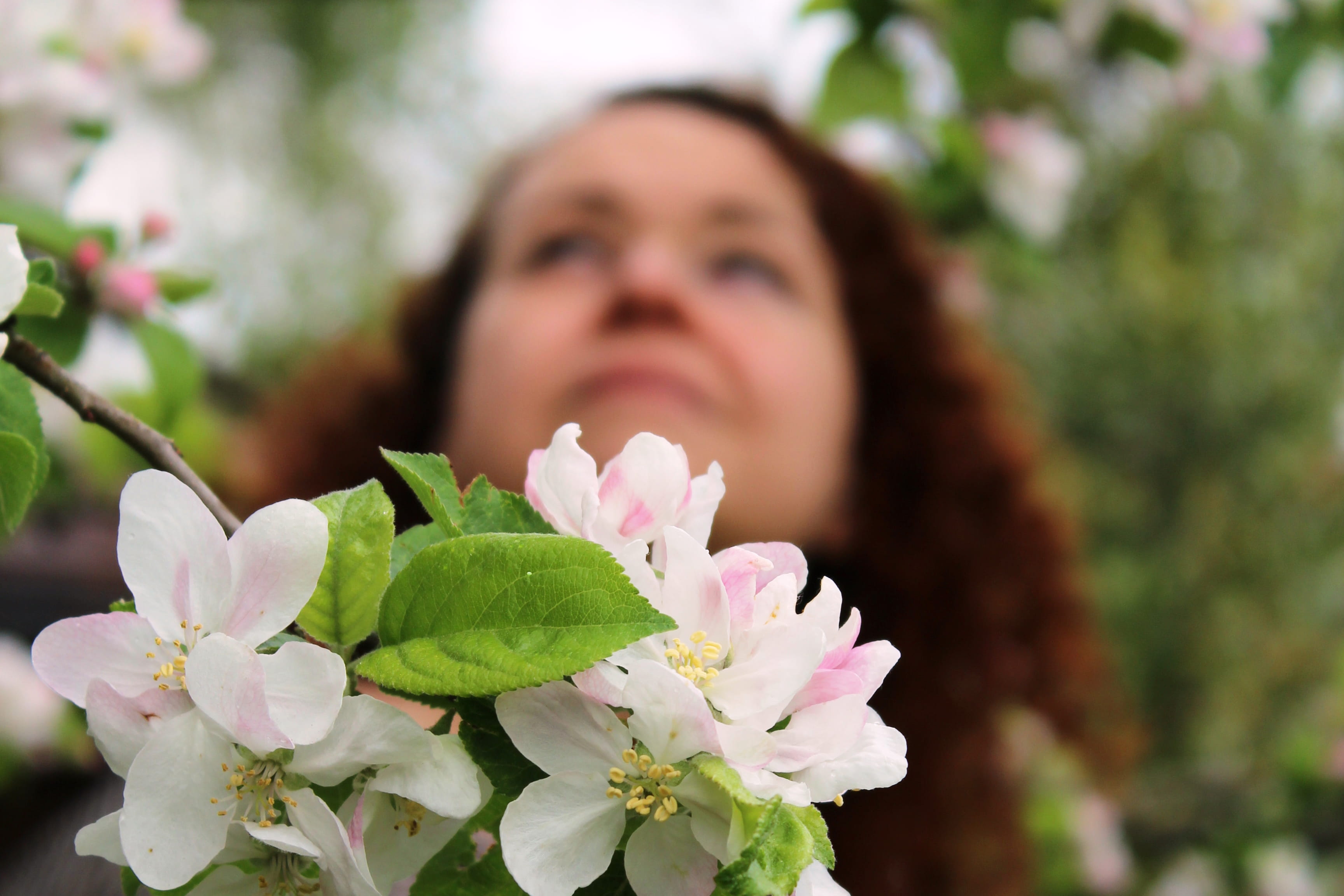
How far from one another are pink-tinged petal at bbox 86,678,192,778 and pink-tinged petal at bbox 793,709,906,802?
6.7 inches

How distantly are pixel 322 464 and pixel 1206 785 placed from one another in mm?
1876

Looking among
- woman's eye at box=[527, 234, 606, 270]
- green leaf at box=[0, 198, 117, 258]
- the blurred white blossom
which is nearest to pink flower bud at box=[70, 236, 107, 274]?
green leaf at box=[0, 198, 117, 258]

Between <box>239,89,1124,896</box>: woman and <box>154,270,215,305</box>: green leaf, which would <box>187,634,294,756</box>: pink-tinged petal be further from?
<box>239,89,1124,896</box>: woman

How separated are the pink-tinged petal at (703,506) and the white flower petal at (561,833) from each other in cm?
9

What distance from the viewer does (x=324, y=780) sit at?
0.29 m

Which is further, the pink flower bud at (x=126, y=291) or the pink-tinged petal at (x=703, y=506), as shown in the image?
the pink flower bud at (x=126, y=291)

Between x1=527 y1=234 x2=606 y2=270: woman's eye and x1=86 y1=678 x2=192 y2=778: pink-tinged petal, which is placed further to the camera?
x1=527 y1=234 x2=606 y2=270: woman's eye

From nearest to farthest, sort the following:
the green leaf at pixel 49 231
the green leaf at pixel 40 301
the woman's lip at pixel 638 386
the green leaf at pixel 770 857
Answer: the green leaf at pixel 770 857 → the green leaf at pixel 40 301 → the green leaf at pixel 49 231 → the woman's lip at pixel 638 386

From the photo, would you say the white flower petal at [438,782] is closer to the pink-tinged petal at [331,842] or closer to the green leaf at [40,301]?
the pink-tinged petal at [331,842]

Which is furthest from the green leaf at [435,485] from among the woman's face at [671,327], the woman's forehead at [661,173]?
the woman's forehead at [661,173]

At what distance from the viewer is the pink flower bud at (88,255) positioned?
0.66 metres

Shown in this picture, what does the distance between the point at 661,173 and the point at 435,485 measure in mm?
1176

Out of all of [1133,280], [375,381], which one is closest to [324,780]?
[375,381]

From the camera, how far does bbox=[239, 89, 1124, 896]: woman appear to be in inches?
49.4
